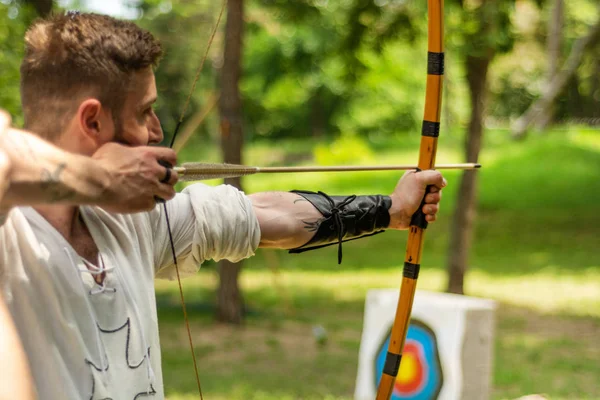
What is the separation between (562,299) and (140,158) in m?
7.55

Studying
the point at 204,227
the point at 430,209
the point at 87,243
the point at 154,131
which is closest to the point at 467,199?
the point at 430,209

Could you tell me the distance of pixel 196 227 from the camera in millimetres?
1823

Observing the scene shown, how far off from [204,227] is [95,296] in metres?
0.36

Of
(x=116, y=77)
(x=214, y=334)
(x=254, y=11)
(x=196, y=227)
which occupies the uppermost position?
(x=254, y=11)

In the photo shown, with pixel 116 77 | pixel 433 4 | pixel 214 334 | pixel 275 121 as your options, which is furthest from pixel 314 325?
pixel 275 121

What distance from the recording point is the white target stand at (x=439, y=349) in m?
4.25

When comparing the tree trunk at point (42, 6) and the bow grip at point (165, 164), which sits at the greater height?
the tree trunk at point (42, 6)

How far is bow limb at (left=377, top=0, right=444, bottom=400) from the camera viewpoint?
2.34 meters

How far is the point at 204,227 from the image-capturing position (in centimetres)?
184

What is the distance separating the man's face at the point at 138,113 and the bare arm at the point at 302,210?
1.27 ft

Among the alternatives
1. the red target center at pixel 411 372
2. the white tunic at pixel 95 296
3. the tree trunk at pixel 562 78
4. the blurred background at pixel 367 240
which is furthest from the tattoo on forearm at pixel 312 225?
the tree trunk at pixel 562 78

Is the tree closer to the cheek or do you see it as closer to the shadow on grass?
the shadow on grass

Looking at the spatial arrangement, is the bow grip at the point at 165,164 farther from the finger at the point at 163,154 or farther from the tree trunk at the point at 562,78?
the tree trunk at the point at 562,78

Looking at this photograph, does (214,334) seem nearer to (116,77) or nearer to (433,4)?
(433,4)
